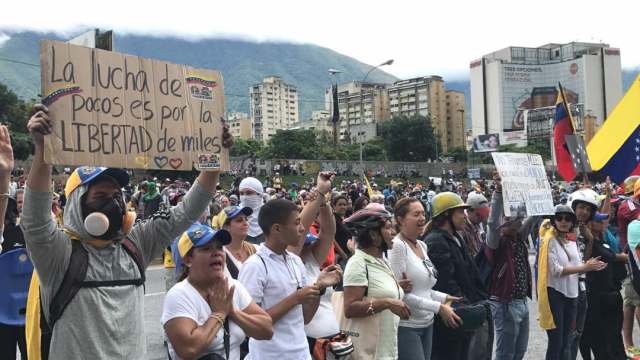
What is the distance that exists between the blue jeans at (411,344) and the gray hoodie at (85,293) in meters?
2.13

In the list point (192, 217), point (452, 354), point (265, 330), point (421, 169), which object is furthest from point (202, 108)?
point (421, 169)

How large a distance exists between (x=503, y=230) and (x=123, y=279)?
3614 mm

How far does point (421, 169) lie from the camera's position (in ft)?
226

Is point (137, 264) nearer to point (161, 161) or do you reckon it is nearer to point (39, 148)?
point (161, 161)

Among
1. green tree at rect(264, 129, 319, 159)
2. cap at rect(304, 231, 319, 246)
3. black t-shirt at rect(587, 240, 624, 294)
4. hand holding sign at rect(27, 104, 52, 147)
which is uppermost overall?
green tree at rect(264, 129, 319, 159)

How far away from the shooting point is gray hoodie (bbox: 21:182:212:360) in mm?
2854

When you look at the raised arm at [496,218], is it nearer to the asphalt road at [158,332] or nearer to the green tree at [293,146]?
the asphalt road at [158,332]

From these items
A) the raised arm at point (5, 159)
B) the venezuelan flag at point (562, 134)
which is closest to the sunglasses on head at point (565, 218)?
the venezuelan flag at point (562, 134)

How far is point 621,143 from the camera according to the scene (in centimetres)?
1020

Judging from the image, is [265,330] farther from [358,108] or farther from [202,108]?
[358,108]

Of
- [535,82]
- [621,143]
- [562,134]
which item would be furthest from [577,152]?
[535,82]

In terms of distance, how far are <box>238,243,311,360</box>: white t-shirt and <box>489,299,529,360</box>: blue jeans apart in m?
2.45

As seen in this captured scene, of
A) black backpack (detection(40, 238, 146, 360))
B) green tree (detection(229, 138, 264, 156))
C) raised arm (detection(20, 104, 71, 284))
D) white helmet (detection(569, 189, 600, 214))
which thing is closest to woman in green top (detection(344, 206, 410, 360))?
black backpack (detection(40, 238, 146, 360))

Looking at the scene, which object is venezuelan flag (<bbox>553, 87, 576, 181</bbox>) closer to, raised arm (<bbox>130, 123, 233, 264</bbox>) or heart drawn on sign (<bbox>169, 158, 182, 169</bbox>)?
raised arm (<bbox>130, 123, 233, 264</bbox>)
